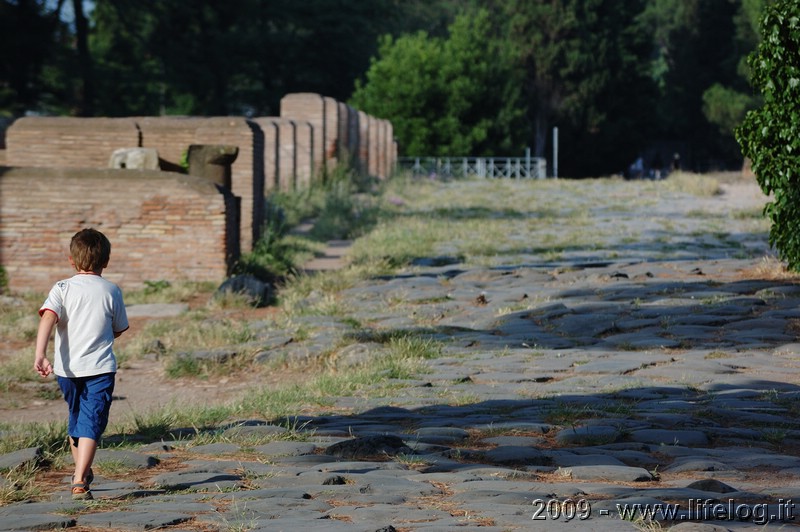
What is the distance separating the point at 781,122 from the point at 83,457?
20.0 ft

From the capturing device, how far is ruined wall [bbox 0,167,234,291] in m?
11.6

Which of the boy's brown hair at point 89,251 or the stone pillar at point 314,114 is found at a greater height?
the stone pillar at point 314,114

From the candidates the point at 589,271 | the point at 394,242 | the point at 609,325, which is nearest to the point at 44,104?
the point at 394,242

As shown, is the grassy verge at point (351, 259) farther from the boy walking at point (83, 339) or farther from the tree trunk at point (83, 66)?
the tree trunk at point (83, 66)

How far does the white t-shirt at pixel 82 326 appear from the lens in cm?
462

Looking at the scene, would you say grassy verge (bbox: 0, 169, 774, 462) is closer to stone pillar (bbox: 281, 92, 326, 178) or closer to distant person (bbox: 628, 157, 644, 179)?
stone pillar (bbox: 281, 92, 326, 178)

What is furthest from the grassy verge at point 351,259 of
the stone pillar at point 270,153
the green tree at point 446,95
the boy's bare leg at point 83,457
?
the green tree at point 446,95

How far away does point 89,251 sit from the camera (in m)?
4.71

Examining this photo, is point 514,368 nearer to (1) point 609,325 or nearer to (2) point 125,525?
(1) point 609,325

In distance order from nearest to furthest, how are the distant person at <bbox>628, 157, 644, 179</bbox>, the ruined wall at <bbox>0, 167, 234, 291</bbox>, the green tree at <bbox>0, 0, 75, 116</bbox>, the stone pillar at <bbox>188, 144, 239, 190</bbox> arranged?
the ruined wall at <bbox>0, 167, 234, 291</bbox> → the stone pillar at <bbox>188, 144, 239, 190</bbox> → the green tree at <bbox>0, 0, 75, 116</bbox> → the distant person at <bbox>628, 157, 644, 179</bbox>

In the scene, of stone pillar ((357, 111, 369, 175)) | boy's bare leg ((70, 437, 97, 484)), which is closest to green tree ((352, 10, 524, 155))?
stone pillar ((357, 111, 369, 175))

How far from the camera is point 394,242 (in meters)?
15.0

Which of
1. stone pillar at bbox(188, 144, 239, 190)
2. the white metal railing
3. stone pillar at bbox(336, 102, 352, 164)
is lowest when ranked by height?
the white metal railing

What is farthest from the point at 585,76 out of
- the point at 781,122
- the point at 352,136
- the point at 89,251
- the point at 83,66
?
the point at 89,251
